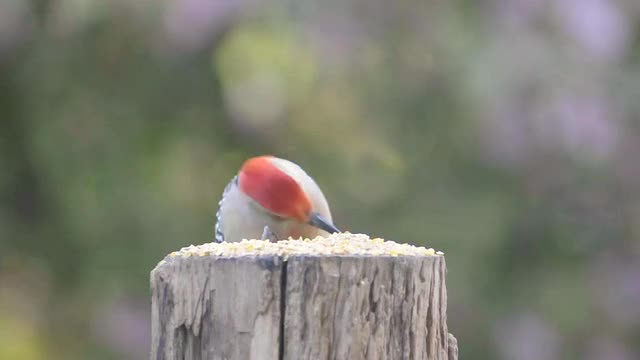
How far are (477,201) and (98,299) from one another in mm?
1831

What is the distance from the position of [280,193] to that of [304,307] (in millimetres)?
1487

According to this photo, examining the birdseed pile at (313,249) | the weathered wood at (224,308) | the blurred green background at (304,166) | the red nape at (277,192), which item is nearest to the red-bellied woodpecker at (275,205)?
the red nape at (277,192)

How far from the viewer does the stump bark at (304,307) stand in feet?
7.98

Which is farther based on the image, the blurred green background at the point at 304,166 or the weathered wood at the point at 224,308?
the blurred green background at the point at 304,166

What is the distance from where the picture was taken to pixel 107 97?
22.4 ft

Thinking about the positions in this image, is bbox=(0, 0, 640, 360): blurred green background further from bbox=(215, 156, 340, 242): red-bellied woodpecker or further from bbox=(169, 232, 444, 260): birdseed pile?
bbox=(169, 232, 444, 260): birdseed pile

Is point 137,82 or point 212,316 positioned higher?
point 137,82

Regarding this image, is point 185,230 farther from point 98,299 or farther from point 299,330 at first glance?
point 299,330

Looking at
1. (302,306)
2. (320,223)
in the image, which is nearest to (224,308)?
(302,306)

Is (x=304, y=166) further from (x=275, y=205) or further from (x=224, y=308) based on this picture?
(x=224, y=308)

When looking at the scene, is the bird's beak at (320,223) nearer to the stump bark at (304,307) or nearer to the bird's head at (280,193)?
the bird's head at (280,193)

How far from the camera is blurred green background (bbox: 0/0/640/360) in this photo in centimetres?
632

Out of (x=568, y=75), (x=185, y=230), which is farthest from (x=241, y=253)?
(x=185, y=230)

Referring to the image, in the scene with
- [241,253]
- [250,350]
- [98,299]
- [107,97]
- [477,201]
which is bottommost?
[250,350]
